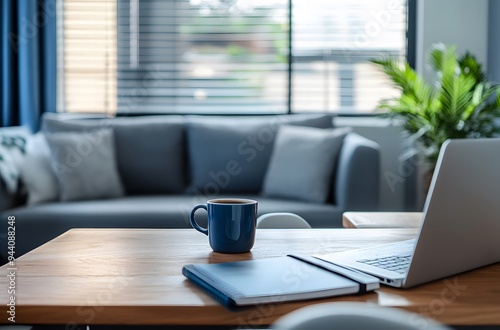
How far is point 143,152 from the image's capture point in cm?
389

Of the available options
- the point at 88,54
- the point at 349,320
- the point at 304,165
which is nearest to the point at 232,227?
the point at 349,320

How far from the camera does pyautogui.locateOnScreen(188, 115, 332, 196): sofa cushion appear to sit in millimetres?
3848

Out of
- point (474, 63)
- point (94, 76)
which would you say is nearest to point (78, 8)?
point (94, 76)

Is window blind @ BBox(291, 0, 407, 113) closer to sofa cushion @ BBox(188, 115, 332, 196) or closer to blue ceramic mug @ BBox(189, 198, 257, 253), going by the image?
sofa cushion @ BBox(188, 115, 332, 196)

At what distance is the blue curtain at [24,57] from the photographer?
3.98 metres

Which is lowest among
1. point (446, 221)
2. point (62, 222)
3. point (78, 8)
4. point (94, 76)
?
point (62, 222)

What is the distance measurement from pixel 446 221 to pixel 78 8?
149 inches

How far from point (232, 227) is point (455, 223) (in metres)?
0.40

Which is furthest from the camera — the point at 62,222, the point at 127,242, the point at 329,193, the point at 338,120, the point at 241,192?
the point at 338,120

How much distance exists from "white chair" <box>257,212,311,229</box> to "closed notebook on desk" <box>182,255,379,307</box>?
1.75 ft

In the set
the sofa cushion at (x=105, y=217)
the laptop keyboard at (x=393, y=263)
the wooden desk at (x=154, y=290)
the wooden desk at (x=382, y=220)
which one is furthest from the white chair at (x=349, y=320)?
the sofa cushion at (x=105, y=217)

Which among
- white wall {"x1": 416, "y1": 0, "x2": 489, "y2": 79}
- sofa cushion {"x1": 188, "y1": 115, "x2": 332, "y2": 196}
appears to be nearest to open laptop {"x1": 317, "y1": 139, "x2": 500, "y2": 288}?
sofa cushion {"x1": 188, "y1": 115, "x2": 332, "y2": 196}

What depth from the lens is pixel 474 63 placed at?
3.78 meters

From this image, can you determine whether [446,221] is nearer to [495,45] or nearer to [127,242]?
[127,242]
